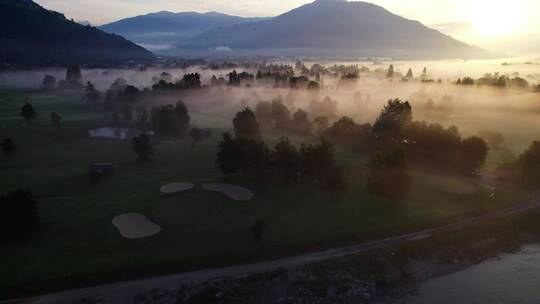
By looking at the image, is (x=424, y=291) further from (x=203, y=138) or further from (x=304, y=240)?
(x=203, y=138)

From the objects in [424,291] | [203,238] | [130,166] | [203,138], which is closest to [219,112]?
[203,138]

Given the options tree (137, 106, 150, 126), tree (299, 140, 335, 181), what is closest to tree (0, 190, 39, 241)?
tree (299, 140, 335, 181)

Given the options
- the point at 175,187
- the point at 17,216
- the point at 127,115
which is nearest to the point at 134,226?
the point at 17,216

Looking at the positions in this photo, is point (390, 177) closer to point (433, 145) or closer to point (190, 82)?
point (433, 145)

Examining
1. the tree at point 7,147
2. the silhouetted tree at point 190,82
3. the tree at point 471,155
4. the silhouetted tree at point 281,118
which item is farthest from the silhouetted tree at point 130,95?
the tree at point 471,155

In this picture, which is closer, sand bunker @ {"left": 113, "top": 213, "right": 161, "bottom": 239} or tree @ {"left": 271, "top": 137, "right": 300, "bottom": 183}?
sand bunker @ {"left": 113, "top": 213, "right": 161, "bottom": 239}

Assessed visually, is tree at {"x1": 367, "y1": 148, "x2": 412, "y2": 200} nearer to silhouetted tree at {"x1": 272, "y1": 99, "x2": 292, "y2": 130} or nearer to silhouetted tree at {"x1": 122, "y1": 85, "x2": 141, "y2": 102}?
silhouetted tree at {"x1": 272, "y1": 99, "x2": 292, "y2": 130}
